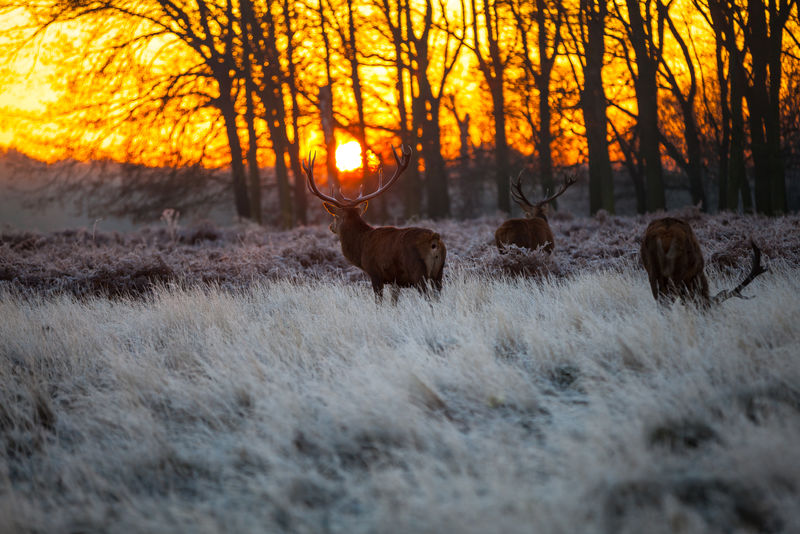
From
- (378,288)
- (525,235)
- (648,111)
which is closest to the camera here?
(378,288)

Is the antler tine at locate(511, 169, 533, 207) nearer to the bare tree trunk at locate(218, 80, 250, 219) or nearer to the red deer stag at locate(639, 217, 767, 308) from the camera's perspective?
the red deer stag at locate(639, 217, 767, 308)

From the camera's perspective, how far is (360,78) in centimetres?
2014

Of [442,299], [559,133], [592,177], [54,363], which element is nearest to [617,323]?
[442,299]

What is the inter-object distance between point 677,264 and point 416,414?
265 cm

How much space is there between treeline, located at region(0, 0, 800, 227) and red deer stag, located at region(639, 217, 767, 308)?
1166 centimetres

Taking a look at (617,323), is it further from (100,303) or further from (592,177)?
(592,177)

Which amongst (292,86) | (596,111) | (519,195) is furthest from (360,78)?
(519,195)

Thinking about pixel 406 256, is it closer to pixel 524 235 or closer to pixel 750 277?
pixel 524 235

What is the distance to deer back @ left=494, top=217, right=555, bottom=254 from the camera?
8.39 metres

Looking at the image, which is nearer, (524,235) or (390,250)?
(390,250)

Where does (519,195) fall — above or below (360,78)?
below

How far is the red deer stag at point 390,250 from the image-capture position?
19.8 ft

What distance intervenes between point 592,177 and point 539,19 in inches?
200

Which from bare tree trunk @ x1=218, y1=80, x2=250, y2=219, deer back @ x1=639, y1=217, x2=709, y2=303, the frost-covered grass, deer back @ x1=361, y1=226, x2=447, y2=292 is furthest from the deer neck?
bare tree trunk @ x1=218, y1=80, x2=250, y2=219
